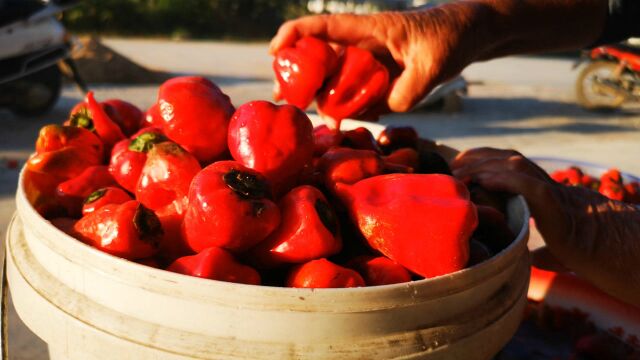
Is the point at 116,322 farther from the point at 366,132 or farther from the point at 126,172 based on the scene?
the point at 366,132

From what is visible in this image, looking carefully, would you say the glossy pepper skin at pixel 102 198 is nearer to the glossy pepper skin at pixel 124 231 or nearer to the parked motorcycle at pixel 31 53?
the glossy pepper skin at pixel 124 231

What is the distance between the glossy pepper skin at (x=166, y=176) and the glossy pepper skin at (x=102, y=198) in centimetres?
5

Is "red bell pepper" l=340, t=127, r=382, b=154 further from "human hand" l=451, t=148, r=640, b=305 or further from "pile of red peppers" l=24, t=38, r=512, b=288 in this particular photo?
"human hand" l=451, t=148, r=640, b=305

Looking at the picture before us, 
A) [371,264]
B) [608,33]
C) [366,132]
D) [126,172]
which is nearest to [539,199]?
[366,132]

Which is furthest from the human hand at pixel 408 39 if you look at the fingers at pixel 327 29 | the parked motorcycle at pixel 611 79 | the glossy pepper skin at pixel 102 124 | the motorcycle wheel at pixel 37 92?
the parked motorcycle at pixel 611 79

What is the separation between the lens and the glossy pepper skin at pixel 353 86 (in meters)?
2.19

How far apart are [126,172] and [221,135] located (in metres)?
0.28

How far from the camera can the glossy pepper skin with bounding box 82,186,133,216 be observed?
164 centimetres

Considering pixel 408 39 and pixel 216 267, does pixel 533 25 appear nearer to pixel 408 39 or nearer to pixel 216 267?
pixel 408 39

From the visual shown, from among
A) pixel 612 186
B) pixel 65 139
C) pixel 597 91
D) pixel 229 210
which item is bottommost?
pixel 597 91

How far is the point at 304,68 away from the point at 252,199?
81 centimetres

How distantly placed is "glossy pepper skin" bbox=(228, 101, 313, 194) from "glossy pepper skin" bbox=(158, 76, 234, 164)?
0.08m

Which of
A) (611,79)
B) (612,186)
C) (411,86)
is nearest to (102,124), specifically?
(411,86)

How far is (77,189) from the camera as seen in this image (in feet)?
5.76
